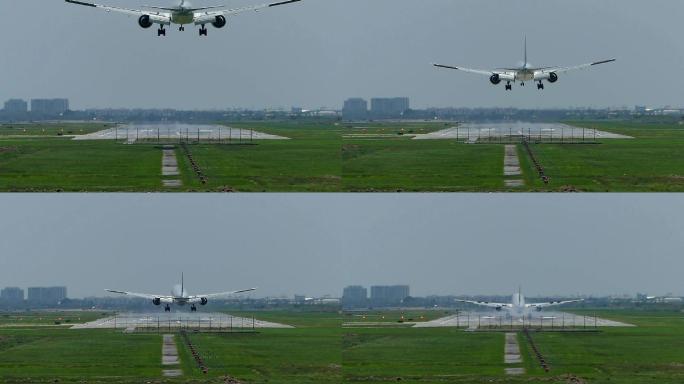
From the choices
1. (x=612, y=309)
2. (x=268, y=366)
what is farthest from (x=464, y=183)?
(x=612, y=309)

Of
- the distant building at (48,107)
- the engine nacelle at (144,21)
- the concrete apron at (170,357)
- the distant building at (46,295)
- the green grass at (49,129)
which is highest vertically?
the distant building at (48,107)

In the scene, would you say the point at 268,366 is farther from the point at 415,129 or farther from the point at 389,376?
the point at 415,129

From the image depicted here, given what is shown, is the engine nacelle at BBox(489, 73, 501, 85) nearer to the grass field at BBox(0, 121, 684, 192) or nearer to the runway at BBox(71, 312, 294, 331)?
the grass field at BBox(0, 121, 684, 192)

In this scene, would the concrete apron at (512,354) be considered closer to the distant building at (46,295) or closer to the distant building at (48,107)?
the distant building at (48,107)

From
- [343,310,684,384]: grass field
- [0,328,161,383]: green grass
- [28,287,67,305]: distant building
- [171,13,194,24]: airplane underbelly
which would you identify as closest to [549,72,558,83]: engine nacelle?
[343,310,684,384]: grass field

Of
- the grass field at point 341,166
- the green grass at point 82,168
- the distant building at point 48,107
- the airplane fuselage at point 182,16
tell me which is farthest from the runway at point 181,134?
the distant building at point 48,107
